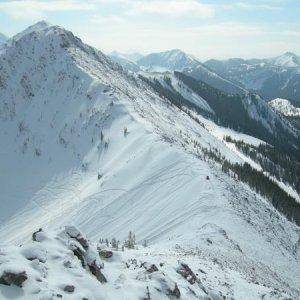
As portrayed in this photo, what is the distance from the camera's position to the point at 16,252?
24.1 m

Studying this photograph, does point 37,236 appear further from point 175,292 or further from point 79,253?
point 175,292

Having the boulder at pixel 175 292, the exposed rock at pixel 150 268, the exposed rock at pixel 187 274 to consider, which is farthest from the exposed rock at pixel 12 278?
the exposed rock at pixel 187 274

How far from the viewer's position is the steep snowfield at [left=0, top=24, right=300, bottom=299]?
4214 cm

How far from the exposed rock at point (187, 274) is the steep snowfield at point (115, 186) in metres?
0.70

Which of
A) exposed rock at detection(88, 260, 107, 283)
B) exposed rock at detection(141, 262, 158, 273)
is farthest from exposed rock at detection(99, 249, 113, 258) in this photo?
exposed rock at detection(88, 260, 107, 283)

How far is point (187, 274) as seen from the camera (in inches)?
1206

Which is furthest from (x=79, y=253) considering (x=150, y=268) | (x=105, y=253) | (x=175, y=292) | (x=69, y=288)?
(x=175, y=292)

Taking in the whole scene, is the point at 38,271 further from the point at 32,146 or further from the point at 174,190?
the point at 32,146

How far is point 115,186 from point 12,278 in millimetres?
57846

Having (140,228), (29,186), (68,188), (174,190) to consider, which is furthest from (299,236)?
(29,186)

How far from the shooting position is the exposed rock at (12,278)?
21219 millimetres

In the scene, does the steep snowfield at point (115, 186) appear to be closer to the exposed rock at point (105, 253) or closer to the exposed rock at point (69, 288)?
the exposed rock at point (69, 288)

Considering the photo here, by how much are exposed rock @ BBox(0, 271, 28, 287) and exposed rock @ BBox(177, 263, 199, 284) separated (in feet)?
40.2

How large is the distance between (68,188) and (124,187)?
754 inches
